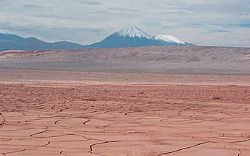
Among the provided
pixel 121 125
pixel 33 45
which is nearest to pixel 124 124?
pixel 121 125

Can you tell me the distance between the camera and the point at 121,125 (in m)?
12.0

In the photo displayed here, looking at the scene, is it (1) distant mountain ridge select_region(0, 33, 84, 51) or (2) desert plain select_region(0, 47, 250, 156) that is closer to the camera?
(2) desert plain select_region(0, 47, 250, 156)

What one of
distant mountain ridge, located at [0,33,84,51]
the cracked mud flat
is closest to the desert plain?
the cracked mud flat

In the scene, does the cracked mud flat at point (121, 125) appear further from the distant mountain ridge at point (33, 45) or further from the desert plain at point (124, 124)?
the distant mountain ridge at point (33, 45)

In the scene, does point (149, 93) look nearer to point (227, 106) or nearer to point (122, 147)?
point (227, 106)

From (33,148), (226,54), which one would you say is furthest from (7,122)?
(226,54)

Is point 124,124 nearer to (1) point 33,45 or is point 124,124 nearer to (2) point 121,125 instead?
(2) point 121,125

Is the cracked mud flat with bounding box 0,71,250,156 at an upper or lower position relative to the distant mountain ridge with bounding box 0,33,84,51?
lower

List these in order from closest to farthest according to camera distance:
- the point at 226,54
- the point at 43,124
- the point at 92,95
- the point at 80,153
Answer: the point at 80,153
the point at 43,124
the point at 92,95
the point at 226,54

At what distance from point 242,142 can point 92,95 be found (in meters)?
10.8

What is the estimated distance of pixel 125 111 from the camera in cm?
1505

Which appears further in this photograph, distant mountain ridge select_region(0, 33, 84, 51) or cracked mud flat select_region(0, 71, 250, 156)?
distant mountain ridge select_region(0, 33, 84, 51)

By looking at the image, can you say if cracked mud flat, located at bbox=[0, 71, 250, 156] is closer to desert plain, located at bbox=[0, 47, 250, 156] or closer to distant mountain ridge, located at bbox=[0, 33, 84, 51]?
desert plain, located at bbox=[0, 47, 250, 156]

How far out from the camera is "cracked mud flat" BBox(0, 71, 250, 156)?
8930 millimetres
